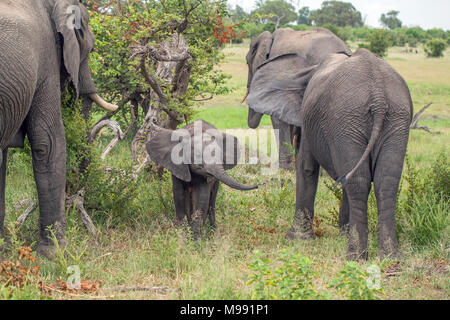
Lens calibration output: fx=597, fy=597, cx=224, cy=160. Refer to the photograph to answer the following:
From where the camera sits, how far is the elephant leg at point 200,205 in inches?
219

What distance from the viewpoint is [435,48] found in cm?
3797

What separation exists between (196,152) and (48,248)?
1557 millimetres

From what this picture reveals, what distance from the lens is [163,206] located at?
6.28 m

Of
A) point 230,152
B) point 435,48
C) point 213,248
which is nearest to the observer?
point 213,248

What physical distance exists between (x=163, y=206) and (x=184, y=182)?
607 mm

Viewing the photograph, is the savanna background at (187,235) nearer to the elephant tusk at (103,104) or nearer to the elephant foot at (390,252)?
the elephant foot at (390,252)

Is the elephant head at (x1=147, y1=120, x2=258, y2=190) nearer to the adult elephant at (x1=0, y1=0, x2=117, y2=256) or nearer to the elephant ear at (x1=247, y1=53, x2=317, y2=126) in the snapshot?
the elephant ear at (x1=247, y1=53, x2=317, y2=126)

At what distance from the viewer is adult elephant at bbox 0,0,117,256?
13.9 ft

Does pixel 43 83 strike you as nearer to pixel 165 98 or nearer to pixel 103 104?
pixel 103 104

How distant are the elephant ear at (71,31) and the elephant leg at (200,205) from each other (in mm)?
1453

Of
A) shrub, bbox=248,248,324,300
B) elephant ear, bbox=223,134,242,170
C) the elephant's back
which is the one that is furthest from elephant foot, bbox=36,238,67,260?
the elephant's back

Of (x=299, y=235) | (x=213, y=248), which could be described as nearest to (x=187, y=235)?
(x=213, y=248)

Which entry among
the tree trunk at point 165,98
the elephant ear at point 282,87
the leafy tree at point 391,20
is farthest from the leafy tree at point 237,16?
the leafy tree at point 391,20
